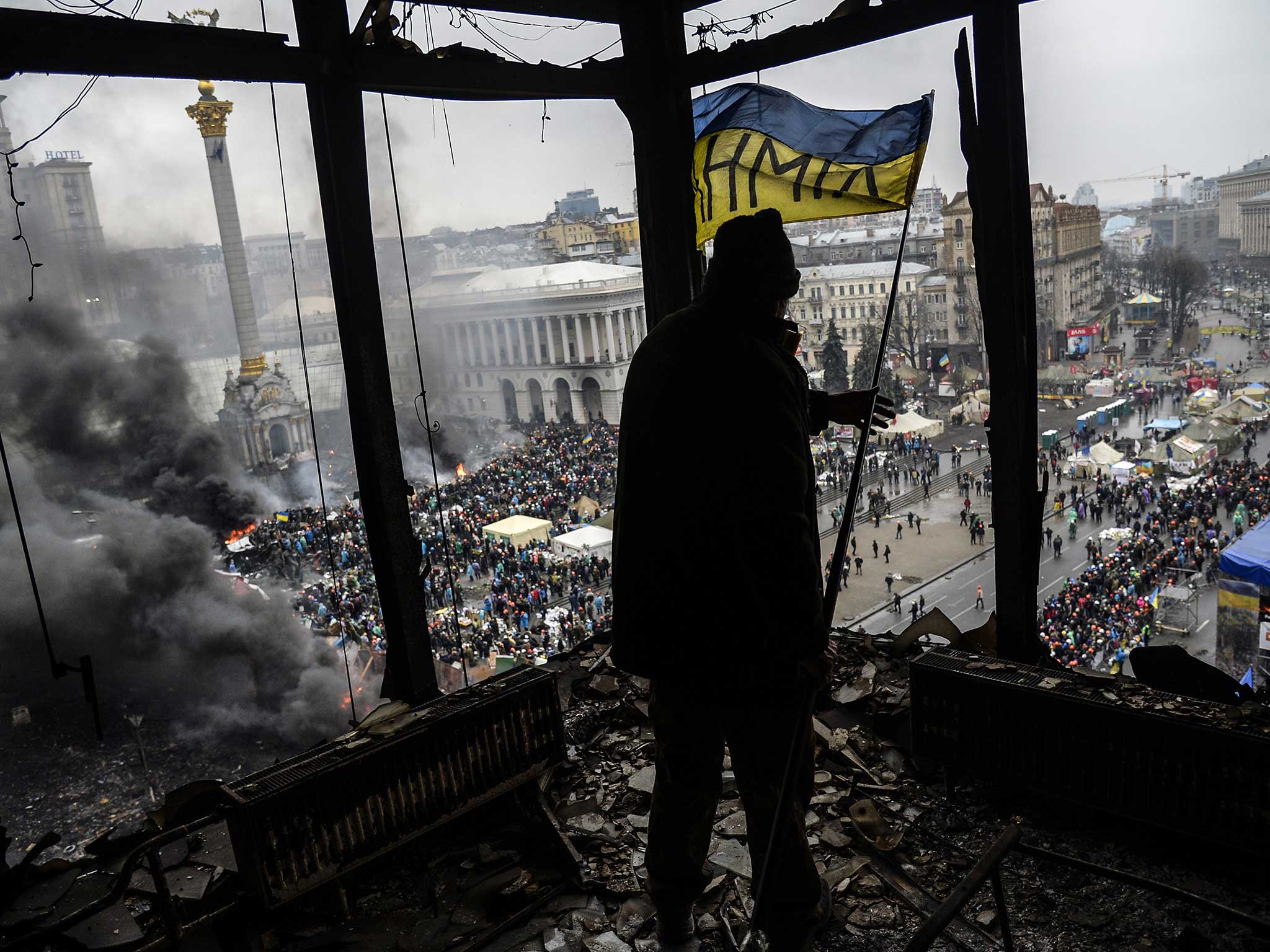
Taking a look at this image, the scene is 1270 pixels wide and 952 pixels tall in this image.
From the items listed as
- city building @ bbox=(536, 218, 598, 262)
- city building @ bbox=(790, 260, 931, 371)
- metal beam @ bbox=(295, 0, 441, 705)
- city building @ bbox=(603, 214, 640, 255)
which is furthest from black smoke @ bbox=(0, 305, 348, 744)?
city building @ bbox=(790, 260, 931, 371)

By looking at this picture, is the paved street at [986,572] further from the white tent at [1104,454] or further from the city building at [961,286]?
the city building at [961,286]

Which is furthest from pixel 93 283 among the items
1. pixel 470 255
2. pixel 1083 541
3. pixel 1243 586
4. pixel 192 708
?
pixel 1243 586

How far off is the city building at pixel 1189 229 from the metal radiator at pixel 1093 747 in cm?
319

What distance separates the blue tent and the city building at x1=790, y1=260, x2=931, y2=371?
2.74m

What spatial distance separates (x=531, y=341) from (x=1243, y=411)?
9.47m

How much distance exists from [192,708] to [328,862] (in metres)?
15.3

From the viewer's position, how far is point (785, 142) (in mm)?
4617

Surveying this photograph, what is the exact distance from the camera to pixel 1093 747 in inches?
112

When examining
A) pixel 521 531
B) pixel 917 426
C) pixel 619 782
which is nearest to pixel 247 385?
pixel 521 531

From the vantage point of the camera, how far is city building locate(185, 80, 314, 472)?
64.8 ft

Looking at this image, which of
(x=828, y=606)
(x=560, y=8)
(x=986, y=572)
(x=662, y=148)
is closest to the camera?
(x=828, y=606)

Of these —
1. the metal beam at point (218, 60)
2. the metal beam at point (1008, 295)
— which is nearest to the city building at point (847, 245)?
the metal beam at point (1008, 295)

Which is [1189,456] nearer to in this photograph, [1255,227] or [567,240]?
[1255,227]

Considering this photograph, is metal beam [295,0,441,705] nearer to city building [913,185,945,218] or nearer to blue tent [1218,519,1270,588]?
city building [913,185,945,218]
